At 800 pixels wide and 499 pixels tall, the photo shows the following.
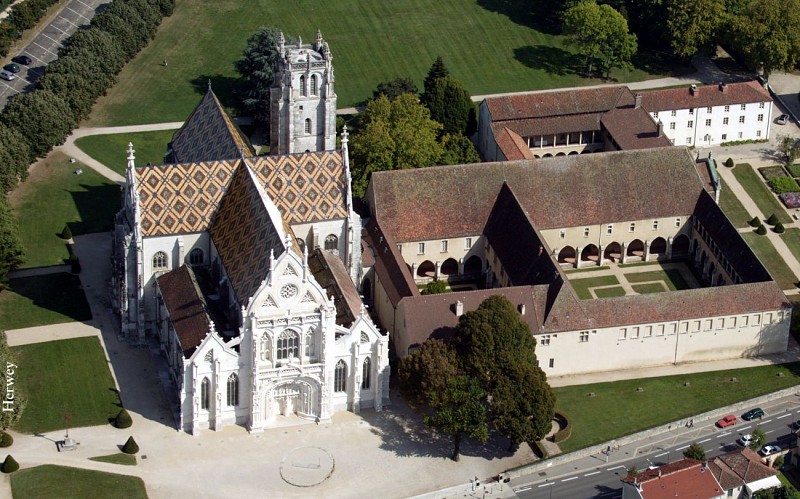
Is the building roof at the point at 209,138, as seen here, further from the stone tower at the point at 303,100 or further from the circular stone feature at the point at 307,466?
the circular stone feature at the point at 307,466

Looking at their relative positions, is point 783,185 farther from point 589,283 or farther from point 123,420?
point 123,420

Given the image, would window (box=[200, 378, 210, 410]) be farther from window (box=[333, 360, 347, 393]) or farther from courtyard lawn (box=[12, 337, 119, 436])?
window (box=[333, 360, 347, 393])

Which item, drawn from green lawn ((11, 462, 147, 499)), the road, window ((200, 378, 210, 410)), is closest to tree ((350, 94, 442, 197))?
window ((200, 378, 210, 410))

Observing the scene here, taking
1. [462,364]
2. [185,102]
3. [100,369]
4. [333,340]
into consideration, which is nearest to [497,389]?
[462,364]

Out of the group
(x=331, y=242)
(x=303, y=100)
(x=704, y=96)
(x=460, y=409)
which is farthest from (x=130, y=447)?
(x=704, y=96)

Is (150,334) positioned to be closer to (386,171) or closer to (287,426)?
(287,426)

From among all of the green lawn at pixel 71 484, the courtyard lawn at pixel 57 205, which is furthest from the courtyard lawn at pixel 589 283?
the green lawn at pixel 71 484
